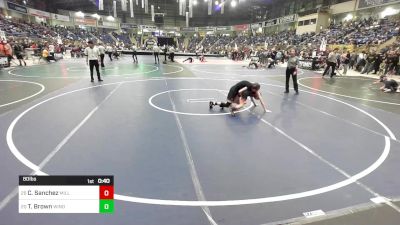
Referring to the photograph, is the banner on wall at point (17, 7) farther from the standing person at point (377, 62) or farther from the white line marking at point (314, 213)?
the white line marking at point (314, 213)

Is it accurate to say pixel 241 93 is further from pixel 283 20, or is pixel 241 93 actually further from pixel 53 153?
pixel 283 20

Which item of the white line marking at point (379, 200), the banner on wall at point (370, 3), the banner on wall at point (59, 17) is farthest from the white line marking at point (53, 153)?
the banner on wall at point (59, 17)

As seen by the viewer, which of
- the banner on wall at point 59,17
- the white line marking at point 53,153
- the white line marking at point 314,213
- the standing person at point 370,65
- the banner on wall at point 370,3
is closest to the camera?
A: the white line marking at point 314,213

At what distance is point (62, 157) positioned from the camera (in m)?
4.20

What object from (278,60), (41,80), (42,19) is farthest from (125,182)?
(42,19)

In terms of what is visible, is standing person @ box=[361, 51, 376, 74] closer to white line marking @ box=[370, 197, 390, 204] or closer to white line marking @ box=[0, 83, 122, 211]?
white line marking @ box=[370, 197, 390, 204]

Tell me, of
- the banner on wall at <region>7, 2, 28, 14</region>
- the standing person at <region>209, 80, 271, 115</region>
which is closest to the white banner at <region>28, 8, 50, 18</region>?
the banner on wall at <region>7, 2, 28, 14</region>

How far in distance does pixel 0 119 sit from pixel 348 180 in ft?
23.6

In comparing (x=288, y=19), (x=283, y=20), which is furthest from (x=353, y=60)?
(x=283, y=20)

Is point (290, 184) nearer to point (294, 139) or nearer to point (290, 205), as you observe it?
point (290, 205)
